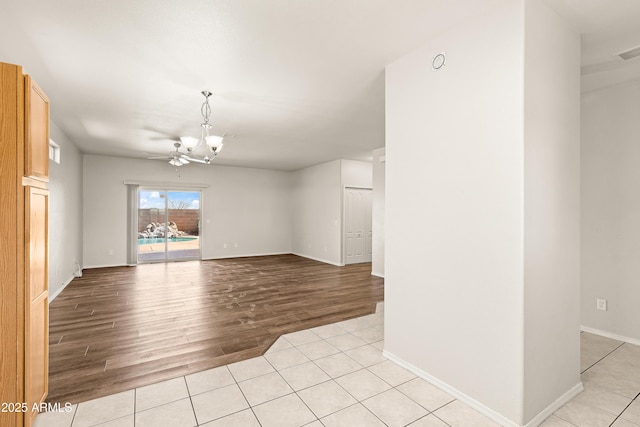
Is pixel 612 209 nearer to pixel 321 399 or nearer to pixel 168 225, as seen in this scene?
pixel 321 399

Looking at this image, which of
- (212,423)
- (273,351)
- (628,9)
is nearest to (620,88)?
(628,9)

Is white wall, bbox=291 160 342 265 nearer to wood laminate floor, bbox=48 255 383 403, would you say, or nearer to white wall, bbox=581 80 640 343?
wood laminate floor, bbox=48 255 383 403

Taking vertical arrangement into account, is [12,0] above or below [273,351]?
above

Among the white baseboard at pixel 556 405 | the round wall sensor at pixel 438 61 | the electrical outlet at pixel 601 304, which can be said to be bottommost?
the white baseboard at pixel 556 405

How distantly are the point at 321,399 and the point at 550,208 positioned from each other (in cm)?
212

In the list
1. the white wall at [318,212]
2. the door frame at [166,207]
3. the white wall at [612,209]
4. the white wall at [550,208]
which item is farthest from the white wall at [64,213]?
the white wall at [612,209]

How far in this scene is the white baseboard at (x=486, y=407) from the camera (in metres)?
1.93

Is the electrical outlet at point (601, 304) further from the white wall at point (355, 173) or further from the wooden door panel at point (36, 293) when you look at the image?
the white wall at point (355, 173)

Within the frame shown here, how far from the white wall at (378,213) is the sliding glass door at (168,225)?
520 centimetres

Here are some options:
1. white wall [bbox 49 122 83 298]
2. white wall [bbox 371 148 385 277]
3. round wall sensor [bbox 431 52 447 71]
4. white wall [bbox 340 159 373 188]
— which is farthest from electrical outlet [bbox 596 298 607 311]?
white wall [bbox 49 122 83 298]

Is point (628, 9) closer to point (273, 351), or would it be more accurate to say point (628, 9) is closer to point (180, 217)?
point (273, 351)

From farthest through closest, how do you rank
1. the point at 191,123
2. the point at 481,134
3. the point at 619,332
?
the point at 191,123, the point at 619,332, the point at 481,134

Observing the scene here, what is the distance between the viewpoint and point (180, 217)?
869cm

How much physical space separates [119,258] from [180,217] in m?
1.82
